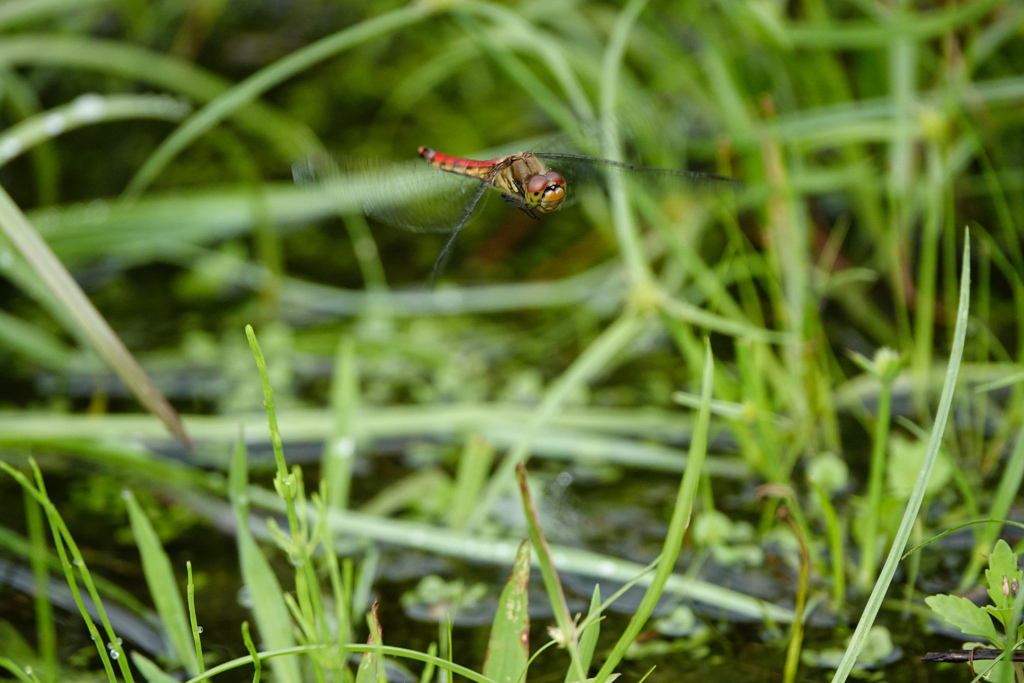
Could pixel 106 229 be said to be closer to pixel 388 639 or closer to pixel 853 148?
pixel 388 639

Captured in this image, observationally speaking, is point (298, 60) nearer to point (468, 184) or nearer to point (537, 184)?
point (468, 184)

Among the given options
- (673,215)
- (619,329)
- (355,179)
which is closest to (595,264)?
(673,215)

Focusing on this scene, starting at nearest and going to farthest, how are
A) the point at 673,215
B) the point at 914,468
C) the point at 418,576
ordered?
the point at 914,468 → the point at 418,576 → the point at 673,215

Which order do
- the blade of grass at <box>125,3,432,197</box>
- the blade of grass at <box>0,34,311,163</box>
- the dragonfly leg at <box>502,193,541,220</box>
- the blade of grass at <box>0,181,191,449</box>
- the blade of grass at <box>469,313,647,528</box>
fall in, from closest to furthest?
the dragonfly leg at <box>502,193,541,220</box> → the blade of grass at <box>0,181,191,449</box> → the blade of grass at <box>469,313,647,528</box> → the blade of grass at <box>125,3,432,197</box> → the blade of grass at <box>0,34,311,163</box>

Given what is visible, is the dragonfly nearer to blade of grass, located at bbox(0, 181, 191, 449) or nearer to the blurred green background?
the blurred green background

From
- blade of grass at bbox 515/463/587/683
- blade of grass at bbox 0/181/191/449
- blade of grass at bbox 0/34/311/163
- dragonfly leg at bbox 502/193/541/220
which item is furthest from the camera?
blade of grass at bbox 0/34/311/163

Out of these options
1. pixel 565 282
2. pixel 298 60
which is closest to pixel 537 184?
pixel 298 60

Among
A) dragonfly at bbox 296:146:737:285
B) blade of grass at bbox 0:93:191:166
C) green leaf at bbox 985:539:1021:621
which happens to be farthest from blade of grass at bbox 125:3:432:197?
green leaf at bbox 985:539:1021:621
